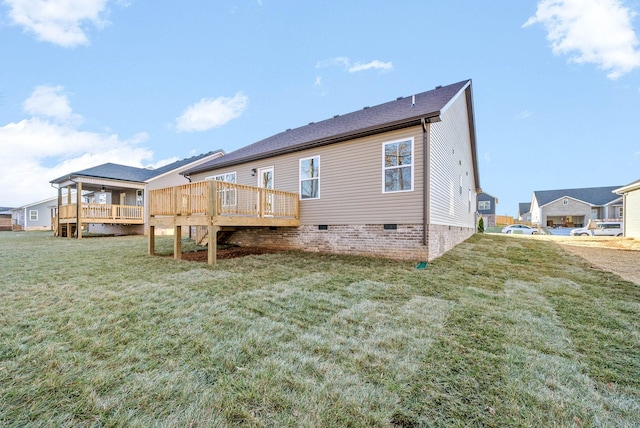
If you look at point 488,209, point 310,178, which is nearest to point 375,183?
point 310,178

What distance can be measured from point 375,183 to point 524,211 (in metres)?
57.4

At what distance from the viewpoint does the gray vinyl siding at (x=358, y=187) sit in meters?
7.58

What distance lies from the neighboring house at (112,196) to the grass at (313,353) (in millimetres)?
13440

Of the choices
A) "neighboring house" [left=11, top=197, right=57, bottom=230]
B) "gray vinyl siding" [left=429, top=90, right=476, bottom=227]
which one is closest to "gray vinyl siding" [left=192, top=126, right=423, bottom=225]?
"gray vinyl siding" [left=429, top=90, right=476, bottom=227]

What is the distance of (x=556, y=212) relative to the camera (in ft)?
122

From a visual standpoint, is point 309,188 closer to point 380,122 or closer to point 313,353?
point 380,122

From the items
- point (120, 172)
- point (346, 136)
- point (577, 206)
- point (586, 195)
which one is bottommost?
point (577, 206)

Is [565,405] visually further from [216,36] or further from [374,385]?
[216,36]

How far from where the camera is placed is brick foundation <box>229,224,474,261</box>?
755 centimetres

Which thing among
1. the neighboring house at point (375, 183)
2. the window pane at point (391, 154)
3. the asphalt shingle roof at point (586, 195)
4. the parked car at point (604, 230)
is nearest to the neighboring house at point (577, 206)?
the asphalt shingle roof at point (586, 195)

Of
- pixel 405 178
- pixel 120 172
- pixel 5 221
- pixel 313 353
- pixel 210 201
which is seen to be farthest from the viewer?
pixel 5 221

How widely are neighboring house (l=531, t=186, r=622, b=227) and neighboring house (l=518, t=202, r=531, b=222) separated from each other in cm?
1189

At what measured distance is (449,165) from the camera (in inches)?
400

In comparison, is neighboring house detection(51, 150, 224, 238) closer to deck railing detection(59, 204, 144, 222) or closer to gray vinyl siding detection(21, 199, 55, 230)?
deck railing detection(59, 204, 144, 222)
